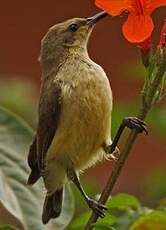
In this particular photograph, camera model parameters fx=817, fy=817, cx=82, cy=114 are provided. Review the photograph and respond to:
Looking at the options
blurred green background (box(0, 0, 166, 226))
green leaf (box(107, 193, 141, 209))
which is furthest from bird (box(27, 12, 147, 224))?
blurred green background (box(0, 0, 166, 226))

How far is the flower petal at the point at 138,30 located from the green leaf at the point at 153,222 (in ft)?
1.37

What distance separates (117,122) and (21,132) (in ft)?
1.75

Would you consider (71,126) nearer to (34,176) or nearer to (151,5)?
(34,176)

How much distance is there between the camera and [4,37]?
7.60 metres

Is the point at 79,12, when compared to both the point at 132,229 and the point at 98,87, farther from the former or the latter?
the point at 132,229

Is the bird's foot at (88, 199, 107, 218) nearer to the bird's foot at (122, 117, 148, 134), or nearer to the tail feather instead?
the bird's foot at (122, 117, 148, 134)

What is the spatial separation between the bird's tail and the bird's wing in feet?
0.52

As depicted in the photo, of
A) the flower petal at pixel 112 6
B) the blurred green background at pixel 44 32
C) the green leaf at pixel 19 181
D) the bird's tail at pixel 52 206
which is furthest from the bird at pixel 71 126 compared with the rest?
the blurred green background at pixel 44 32

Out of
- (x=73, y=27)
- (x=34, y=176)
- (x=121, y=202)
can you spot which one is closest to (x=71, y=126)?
(x=34, y=176)

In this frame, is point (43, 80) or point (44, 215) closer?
point (44, 215)

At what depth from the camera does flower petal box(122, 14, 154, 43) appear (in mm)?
1895

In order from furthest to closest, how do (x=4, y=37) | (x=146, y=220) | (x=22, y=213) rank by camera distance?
(x=4, y=37) → (x=22, y=213) → (x=146, y=220)

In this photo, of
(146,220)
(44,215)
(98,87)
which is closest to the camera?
(146,220)

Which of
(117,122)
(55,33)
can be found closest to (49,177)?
(117,122)
